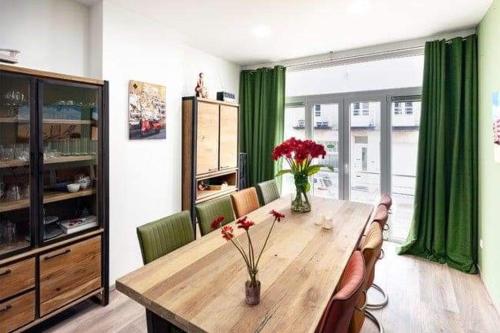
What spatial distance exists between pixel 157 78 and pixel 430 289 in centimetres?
338

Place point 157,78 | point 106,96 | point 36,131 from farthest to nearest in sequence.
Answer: point 157,78 < point 106,96 < point 36,131

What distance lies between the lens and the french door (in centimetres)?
368

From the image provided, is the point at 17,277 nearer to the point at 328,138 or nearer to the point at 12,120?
the point at 12,120

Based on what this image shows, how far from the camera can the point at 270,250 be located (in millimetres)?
1677

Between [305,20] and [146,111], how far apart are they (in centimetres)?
182

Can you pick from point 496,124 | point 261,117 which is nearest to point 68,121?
point 261,117

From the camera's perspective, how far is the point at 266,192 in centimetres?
307

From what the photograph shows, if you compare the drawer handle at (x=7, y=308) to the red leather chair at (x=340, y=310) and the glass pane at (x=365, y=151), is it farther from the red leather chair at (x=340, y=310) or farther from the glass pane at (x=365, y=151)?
the glass pane at (x=365, y=151)

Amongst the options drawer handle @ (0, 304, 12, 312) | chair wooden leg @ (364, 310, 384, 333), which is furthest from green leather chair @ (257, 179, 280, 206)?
drawer handle @ (0, 304, 12, 312)

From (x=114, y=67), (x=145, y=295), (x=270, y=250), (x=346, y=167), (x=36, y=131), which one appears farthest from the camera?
(x=346, y=167)

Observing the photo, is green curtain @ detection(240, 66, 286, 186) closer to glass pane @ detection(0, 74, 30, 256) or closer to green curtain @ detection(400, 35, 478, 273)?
green curtain @ detection(400, 35, 478, 273)

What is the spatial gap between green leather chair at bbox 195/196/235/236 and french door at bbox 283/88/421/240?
1786mm

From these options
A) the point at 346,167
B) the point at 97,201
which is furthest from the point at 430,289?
the point at 97,201

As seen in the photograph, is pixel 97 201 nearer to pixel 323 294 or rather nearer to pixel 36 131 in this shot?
pixel 36 131
